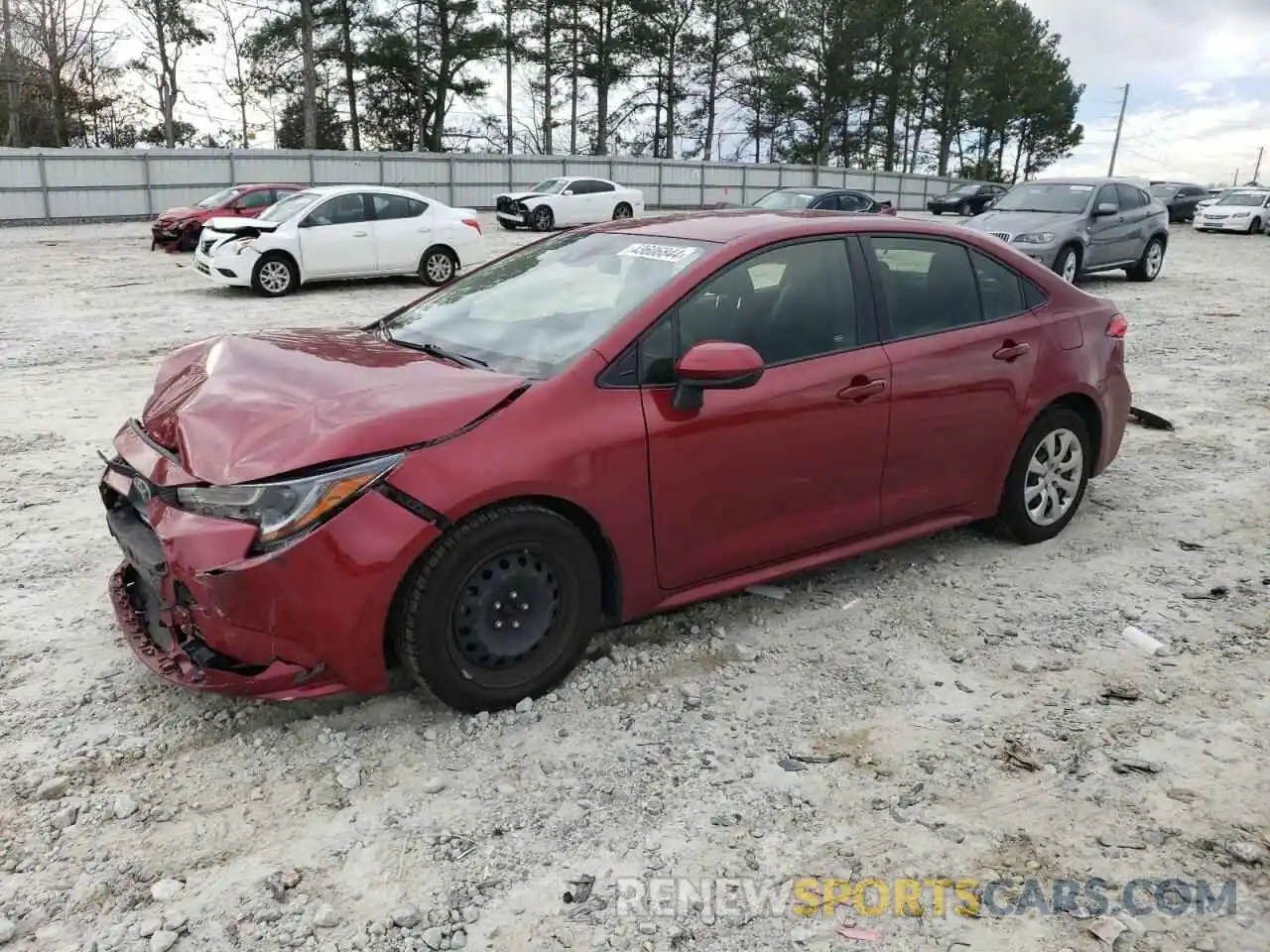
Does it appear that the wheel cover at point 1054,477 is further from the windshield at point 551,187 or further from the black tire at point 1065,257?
the windshield at point 551,187

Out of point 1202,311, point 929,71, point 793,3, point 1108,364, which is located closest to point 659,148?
point 793,3

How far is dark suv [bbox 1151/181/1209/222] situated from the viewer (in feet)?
133

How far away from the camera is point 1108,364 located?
5.07m

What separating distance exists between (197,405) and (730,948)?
240 centimetres

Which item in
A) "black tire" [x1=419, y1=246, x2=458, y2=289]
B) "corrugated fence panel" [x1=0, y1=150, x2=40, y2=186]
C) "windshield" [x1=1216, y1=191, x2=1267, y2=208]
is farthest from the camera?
"windshield" [x1=1216, y1=191, x2=1267, y2=208]

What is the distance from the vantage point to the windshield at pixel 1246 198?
32031mm

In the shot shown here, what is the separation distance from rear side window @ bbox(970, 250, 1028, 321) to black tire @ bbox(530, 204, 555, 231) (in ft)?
75.9

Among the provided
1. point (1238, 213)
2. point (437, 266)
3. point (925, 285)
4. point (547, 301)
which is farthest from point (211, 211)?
point (1238, 213)

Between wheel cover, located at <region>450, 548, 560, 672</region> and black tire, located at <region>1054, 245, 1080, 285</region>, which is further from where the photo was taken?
black tire, located at <region>1054, 245, 1080, 285</region>

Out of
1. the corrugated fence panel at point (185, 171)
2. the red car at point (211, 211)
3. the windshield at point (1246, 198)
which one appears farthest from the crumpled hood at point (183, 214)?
the windshield at point (1246, 198)

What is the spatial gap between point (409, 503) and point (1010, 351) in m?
2.95

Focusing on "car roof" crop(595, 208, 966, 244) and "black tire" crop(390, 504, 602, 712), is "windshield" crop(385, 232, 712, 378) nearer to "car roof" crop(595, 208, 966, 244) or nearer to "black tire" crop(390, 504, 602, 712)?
"car roof" crop(595, 208, 966, 244)

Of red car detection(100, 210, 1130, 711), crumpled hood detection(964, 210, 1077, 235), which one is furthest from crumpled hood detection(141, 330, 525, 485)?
crumpled hood detection(964, 210, 1077, 235)

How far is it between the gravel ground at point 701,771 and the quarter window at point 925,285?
1.17 meters
